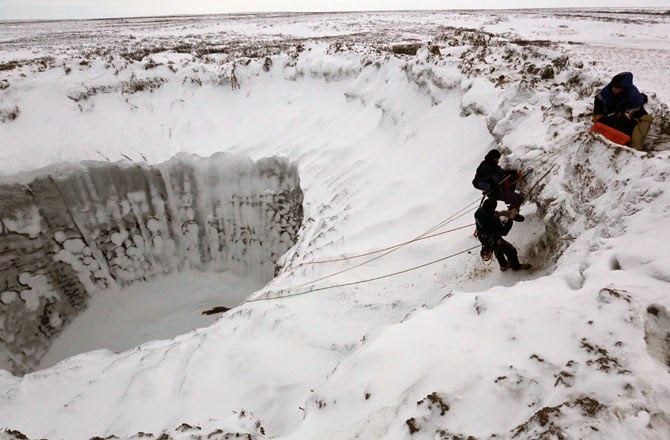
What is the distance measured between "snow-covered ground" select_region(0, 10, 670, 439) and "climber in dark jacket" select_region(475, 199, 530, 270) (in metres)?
0.37

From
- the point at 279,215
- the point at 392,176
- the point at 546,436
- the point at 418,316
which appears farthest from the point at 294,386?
the point at 279,215

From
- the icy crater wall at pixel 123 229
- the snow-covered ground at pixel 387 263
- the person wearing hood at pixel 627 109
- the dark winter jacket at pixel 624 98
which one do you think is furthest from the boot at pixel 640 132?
the icy crater wall at pixel 123 229

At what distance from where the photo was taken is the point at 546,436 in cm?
246

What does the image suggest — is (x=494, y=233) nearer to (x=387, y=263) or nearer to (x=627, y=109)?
(x=387, y=263)

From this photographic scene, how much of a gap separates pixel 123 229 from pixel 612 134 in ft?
44.1

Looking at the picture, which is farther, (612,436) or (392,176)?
(392,176)

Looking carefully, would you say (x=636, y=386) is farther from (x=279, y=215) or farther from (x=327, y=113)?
(x=327, y=113)

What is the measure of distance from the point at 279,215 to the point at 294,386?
8.21m

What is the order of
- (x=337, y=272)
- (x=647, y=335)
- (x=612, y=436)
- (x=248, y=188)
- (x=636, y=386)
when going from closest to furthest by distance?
(x=612, y=436)
(x=636, y=386)
(x=647, y=335)
(x=337, y=272)
(x=248, y=188)

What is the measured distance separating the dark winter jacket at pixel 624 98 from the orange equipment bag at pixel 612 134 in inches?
10.6

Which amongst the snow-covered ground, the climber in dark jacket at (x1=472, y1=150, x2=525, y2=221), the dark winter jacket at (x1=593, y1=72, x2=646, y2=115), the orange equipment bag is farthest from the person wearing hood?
the climber in dark jacket at (x1=472, y1=150, x2=525, y2=221)

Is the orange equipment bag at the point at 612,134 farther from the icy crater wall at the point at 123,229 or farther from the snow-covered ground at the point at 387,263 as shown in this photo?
the icy crater wall at the point at 123,229

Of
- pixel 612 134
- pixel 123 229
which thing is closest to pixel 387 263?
pixel 612 134

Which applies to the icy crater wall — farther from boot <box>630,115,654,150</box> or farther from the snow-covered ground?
boot <box>630,115,654,150</box>
